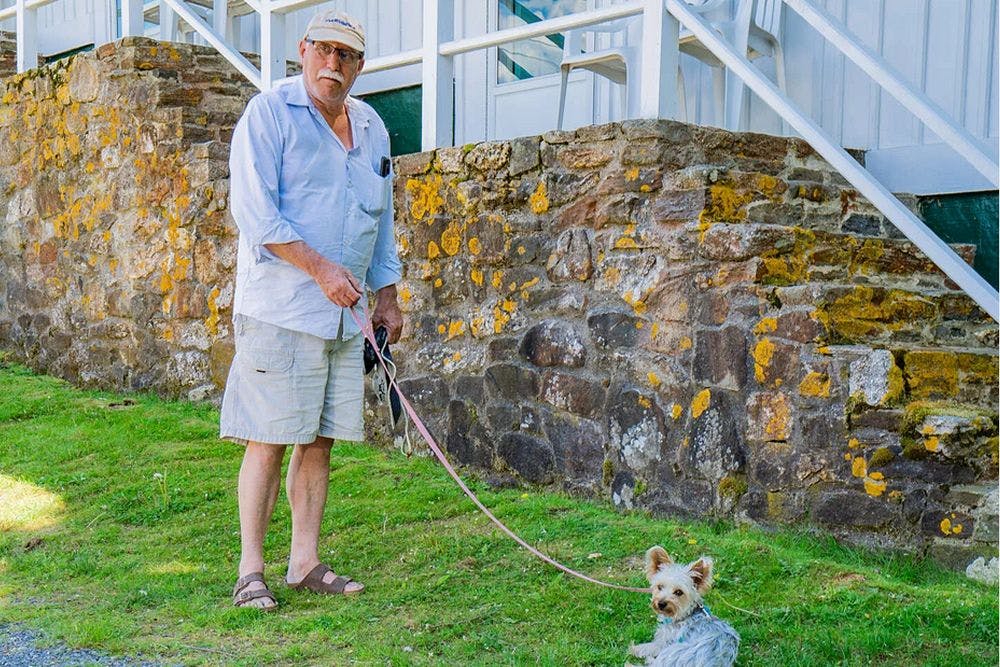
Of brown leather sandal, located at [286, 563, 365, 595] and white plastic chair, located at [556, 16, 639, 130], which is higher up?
white plastic chair, located at [556, 16, 639, 130]

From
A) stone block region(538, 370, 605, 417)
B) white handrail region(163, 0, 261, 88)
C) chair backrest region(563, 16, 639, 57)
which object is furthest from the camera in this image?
white handrail region(163, 0, 261, 88)

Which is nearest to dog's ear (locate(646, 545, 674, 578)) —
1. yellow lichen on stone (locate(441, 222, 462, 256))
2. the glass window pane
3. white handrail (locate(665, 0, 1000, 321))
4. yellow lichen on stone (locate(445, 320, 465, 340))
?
white handrail (locate(665, 0, 1000, 321))

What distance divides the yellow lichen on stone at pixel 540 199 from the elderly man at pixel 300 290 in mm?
1395

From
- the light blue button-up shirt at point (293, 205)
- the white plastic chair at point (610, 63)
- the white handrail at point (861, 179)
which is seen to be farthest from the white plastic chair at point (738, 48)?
the light blue button-up shirt at point (293, 205)

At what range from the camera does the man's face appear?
13.9ft

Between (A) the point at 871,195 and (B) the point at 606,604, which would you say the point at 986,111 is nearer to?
(A) the point at 871,195

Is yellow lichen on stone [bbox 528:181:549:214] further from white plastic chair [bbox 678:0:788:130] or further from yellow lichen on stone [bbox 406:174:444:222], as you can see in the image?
white plastic chair [bbox 678:0:788:130]

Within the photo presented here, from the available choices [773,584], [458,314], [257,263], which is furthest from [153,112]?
[773,584]

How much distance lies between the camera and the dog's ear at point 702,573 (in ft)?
11.4

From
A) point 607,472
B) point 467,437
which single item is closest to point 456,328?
point 467,437

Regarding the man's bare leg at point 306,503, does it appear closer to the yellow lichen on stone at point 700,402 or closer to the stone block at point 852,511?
the yellow lichen on stone at point 700,402

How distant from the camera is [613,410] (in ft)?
17.5

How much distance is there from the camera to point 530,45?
7926 mm

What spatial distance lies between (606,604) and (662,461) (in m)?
1.17
